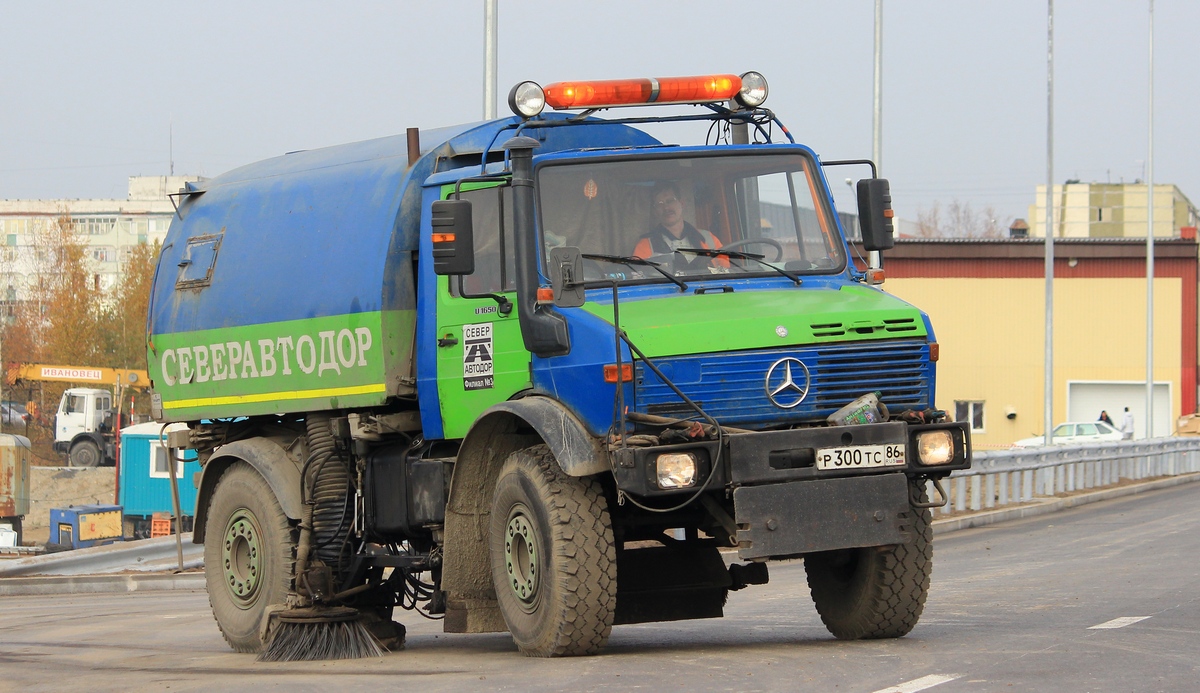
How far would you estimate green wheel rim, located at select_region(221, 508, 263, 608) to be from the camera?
1123 cm

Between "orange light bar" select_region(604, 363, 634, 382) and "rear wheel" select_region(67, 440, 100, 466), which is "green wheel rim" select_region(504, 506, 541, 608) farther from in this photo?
"rear wheel" select_region(67, 440, 100, 466)

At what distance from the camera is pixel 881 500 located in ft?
26.9

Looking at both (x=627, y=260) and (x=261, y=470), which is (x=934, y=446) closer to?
(x=627, y=260)

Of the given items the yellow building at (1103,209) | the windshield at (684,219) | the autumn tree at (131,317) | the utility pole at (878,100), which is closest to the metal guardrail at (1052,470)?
the utility pole at (878,100)

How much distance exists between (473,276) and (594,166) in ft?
3.25

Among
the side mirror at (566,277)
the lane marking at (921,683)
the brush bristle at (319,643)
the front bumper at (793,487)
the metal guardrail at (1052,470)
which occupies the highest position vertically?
the side mirror at (566,277)

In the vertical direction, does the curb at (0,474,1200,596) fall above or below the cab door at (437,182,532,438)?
below

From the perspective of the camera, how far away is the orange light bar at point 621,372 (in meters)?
8.05

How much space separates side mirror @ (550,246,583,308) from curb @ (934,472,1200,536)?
13532 mm

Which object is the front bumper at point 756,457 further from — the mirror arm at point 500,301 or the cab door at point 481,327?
the mirror arm at point 500,301

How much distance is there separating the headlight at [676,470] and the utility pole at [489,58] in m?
12.0

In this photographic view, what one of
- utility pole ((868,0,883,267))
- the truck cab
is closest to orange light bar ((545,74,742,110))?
utility pole ((868,0,883,267))

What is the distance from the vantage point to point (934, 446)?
8.45m

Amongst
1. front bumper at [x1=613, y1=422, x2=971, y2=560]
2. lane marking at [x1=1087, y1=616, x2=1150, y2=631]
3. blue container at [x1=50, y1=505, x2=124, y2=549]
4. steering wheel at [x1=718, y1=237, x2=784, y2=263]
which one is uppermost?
steering wheel at [x1=718, y1=237, x2=784, y2=263]
